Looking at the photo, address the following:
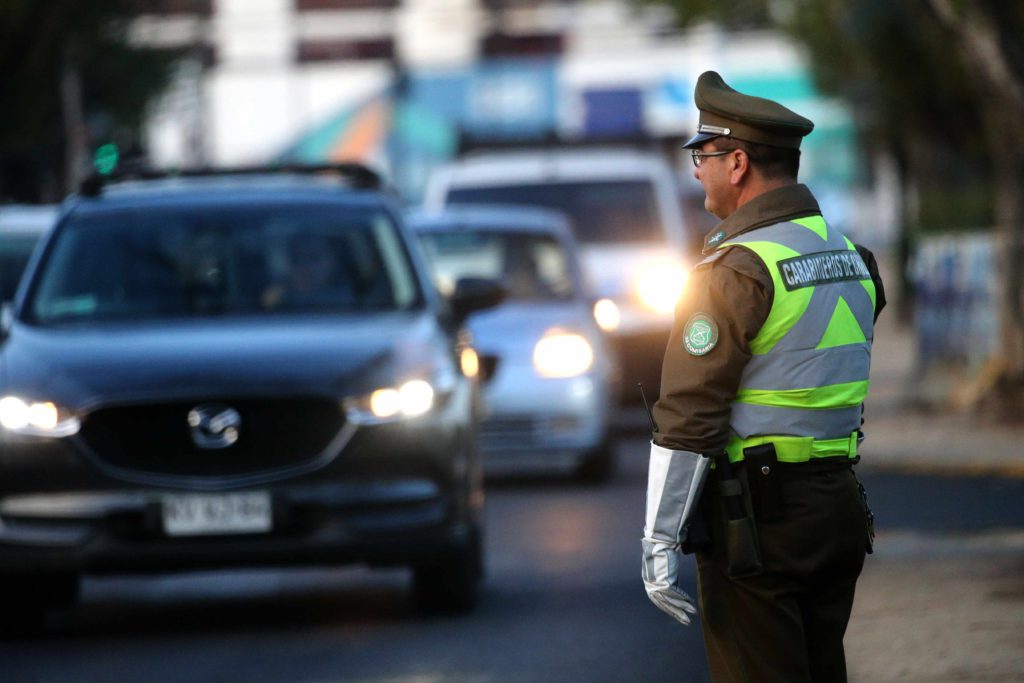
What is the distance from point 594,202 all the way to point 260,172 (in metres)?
7.94

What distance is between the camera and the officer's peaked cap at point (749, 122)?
15.7 ft

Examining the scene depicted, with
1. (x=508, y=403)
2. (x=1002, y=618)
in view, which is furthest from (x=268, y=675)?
(x=508, y=403)

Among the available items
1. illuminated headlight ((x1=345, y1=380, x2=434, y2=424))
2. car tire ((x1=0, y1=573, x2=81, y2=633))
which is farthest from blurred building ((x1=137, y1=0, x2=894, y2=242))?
illuminated headlight ((x1=345, y1=380, x2=434, y2=424))

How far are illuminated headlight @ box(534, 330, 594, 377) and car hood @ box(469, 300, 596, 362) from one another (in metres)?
0.04

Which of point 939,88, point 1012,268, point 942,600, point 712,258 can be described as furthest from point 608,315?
point 939,88

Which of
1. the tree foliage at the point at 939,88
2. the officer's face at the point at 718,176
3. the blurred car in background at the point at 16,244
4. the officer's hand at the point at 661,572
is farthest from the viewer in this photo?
the tree foliage at the point at 939,88

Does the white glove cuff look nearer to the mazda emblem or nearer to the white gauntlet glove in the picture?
the white gauntlet glove

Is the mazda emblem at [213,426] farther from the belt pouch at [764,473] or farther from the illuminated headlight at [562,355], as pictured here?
the illuminated headlight at [562,355]

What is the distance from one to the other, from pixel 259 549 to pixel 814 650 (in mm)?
3839

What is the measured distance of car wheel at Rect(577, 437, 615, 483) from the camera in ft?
47.3

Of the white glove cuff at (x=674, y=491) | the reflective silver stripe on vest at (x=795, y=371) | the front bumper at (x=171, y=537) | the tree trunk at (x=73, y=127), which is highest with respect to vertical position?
the reflective silver stripe on vest at (x=795, y=371)

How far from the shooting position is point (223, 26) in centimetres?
6078

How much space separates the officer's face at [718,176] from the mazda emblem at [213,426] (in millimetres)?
3846

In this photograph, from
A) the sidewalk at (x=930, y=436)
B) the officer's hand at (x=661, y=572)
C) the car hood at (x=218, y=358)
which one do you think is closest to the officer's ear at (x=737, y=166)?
the officer's hand at (x=661, y=572)
